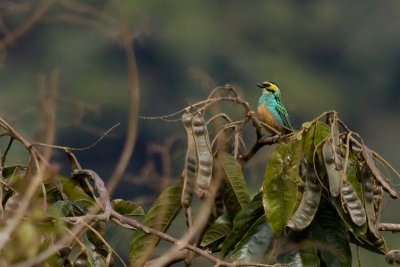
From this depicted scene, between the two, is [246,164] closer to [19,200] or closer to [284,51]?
[19,200]

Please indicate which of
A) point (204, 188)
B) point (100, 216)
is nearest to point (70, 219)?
point (100, 216)

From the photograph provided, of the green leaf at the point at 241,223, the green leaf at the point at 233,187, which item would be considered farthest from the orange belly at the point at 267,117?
the green leaf at the point at 241,223

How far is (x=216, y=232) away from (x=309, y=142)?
0.38 metres

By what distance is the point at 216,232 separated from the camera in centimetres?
366

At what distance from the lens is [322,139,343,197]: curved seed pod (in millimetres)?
3355

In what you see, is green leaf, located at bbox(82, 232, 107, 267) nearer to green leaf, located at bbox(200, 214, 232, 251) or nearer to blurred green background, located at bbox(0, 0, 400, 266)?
green leaf, located at bbox(200, 214, 232, 251)

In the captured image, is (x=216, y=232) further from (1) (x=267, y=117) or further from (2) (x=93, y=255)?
(1) (x=267, y=117)

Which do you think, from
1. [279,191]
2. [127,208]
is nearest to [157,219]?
[127,208]

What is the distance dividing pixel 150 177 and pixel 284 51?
75.5 ft

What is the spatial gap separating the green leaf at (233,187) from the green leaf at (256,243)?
0.15m

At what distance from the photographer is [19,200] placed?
3141mm

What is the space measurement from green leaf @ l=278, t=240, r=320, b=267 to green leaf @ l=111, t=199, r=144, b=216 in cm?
44

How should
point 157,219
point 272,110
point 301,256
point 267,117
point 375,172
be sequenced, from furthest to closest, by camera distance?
point 272,110 → point 267,117 → point 157,219 → point 301,256 → point 375,172

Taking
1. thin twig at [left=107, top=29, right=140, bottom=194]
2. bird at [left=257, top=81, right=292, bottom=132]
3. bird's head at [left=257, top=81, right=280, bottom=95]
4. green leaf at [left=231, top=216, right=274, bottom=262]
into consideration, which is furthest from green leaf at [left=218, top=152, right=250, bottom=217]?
bird's head at [left=257, top=81, right=280, bottom=95]
